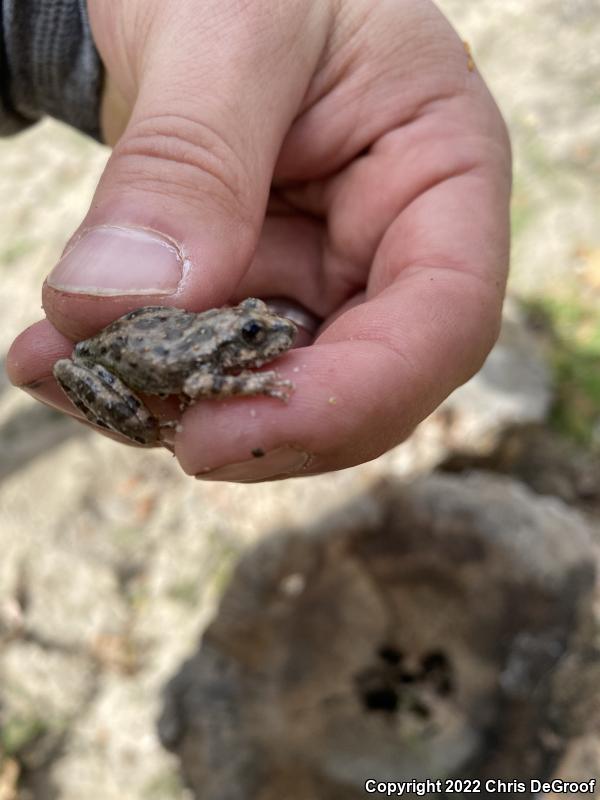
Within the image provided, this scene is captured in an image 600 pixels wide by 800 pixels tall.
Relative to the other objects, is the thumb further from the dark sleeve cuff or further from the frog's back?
the dark sleeve cuff

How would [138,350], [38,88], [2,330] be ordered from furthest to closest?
[2,330], [38,88], [138,350]

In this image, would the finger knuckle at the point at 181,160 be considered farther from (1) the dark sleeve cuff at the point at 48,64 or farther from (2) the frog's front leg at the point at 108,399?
(1) the dark sleeve cuff at the point at 48,64

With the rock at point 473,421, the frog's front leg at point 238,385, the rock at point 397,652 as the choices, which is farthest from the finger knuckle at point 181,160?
the rock at point 473,421

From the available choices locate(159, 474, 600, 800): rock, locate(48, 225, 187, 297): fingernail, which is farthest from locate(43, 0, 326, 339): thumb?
locate(159, 474, 600, 800): rock

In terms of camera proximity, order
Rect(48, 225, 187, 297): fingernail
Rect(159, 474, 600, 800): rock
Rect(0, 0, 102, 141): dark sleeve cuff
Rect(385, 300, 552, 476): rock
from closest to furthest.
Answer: Rect(48, 225, 187, 297): fingernail
Rect(0, 0, 102, 141): dark sleeve cuff
Rect(159, 474, 600, 800): rock
Rect(385, 300, 552, 476): rock

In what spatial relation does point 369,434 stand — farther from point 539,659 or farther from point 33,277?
point 33,277

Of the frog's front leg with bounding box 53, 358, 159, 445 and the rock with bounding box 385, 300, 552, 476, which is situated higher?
the frog's front leg with bounding box 53, 358, 159, 445

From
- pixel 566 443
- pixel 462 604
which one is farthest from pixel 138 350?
pixel 566 443
